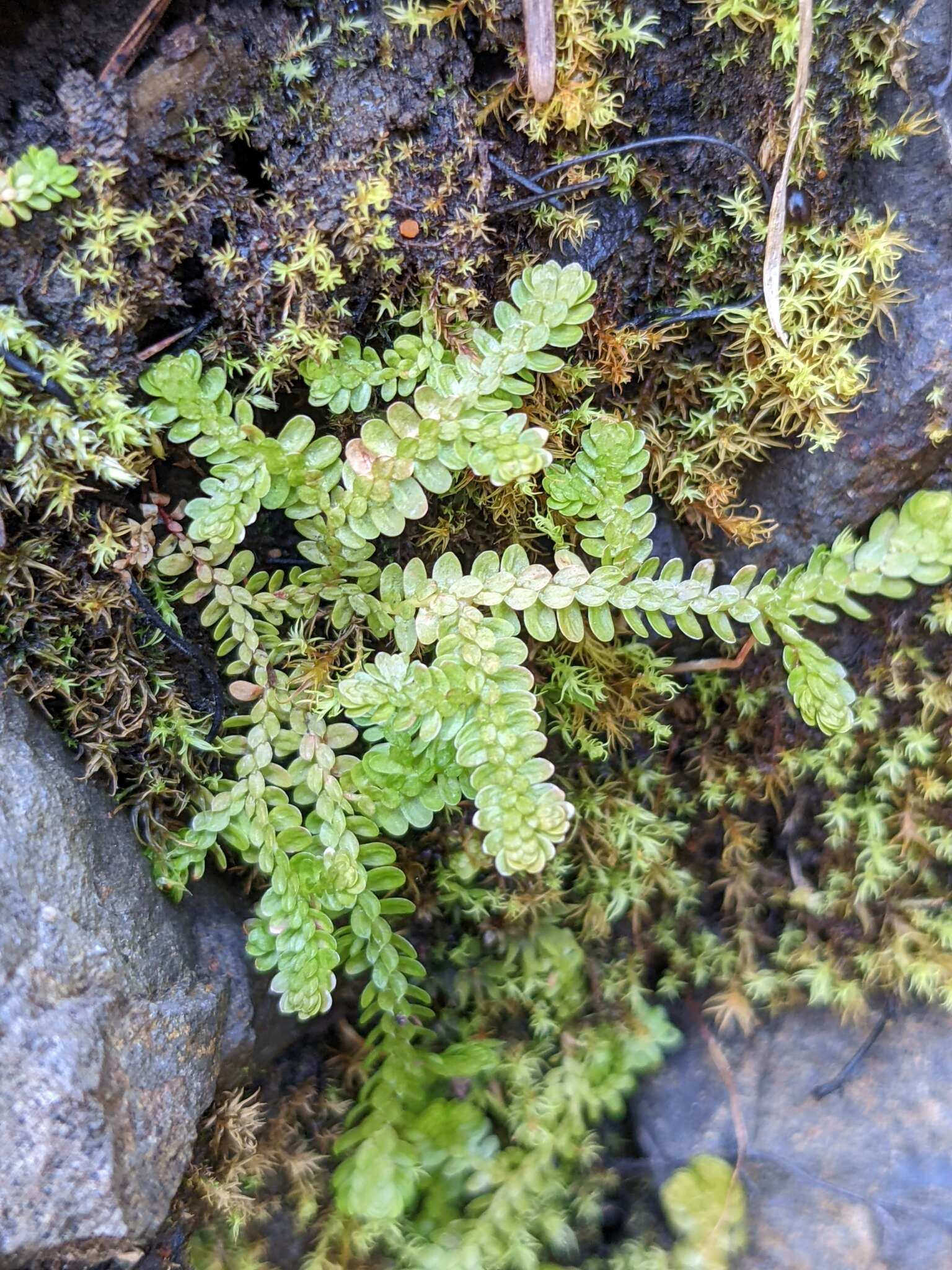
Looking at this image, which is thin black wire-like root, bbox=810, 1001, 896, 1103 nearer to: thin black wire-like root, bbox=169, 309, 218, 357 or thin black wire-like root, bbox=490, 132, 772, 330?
thin black wire-like root, bbox=490, 132, 772, 330

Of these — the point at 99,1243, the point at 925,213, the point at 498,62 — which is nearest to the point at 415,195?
the point at 498,62

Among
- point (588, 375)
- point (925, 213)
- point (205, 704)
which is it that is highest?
point (925, 213)

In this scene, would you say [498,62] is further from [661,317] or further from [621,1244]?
[621,1244]

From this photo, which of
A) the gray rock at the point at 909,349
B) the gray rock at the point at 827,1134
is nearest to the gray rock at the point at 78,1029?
the gray rock at the point at 827,1134

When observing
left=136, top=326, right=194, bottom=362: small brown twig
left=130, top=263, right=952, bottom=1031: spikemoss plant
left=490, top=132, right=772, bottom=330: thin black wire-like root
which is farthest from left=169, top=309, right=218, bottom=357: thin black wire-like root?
left=490, top=132, right=772, bottom=330: thin black wire-like root

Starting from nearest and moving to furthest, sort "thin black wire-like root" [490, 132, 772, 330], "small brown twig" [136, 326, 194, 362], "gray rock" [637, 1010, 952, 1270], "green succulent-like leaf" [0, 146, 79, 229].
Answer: "green succulent-like leaf" [0, 146, 79, 229] → "small brown twig" [136, 326, 194, 362] → "thin black wire-like root" [490, 132, 772, 330] → "gray rock" [637, 1010, 952, 1270]

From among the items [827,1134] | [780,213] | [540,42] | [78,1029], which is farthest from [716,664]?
[78,1029]

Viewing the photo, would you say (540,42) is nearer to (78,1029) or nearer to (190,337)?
(190,337)
